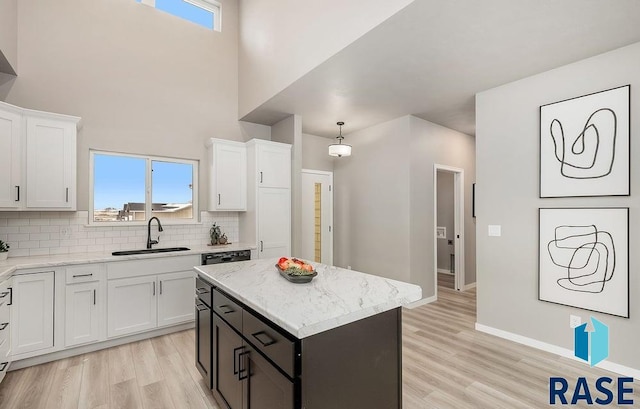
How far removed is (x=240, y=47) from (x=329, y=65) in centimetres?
236

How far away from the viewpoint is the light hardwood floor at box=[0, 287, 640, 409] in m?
2.27

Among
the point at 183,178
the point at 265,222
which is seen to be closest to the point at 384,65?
the point at 265,222

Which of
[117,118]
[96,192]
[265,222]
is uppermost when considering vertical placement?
[117,118]

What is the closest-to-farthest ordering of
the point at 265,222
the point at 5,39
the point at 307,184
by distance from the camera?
the point at 5,39
the point at 265,222
the point at 307,184

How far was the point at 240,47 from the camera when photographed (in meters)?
4.69

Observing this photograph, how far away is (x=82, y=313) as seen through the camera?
301 cm

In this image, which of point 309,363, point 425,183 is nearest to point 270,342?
point 309,363

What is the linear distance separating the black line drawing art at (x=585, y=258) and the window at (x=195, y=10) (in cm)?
505

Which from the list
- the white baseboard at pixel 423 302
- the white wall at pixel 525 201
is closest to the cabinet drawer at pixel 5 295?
the white baseboard at pixel 423 302

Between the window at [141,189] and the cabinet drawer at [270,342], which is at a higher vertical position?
the window at [141,189]

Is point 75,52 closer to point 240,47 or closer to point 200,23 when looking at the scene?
point 200,23

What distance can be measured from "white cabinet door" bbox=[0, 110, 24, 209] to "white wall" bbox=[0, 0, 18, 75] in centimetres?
64

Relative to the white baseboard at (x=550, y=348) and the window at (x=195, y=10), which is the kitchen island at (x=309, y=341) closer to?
the white baseboard at (x=550, y=348)

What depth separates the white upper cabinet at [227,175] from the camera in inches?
166
